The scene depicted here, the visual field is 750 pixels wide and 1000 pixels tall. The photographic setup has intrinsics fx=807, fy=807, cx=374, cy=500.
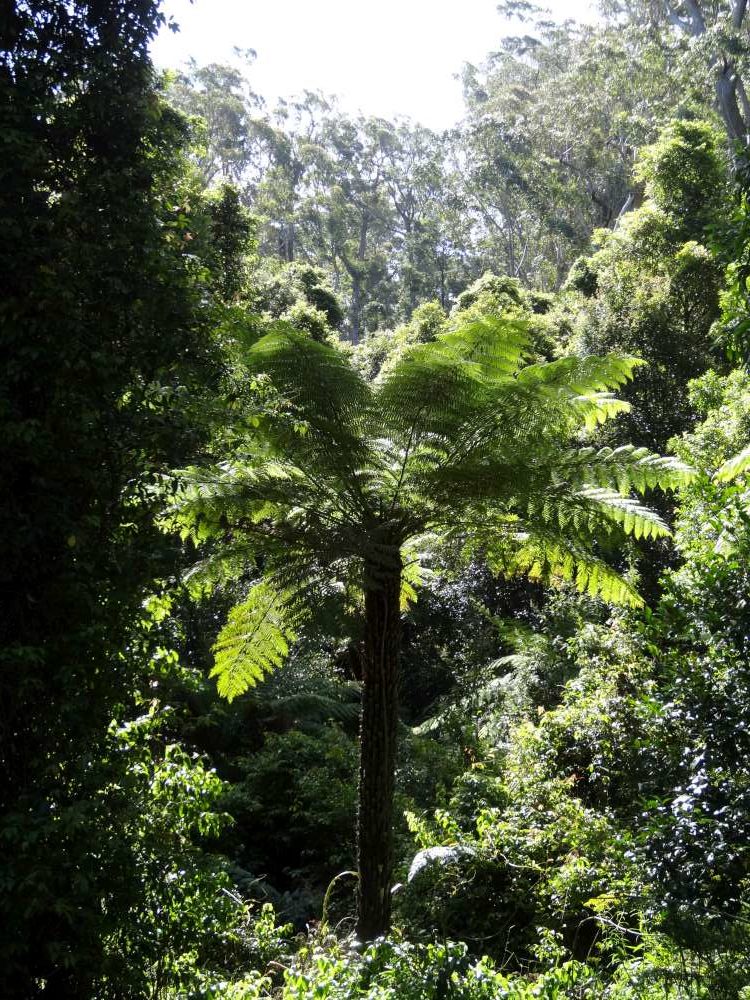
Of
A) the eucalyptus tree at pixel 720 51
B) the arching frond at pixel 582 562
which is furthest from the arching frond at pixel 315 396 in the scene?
the eucalyptus tree at pixel 720 51

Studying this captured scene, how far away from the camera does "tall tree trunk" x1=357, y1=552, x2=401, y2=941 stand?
13.1 ft

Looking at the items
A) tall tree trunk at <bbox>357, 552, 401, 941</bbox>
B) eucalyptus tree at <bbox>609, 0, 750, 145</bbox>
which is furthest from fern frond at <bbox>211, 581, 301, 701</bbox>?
eucalyptus tree at <bbox>609, 0, 750, 145</bbox>

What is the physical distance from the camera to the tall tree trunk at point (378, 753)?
399 cm

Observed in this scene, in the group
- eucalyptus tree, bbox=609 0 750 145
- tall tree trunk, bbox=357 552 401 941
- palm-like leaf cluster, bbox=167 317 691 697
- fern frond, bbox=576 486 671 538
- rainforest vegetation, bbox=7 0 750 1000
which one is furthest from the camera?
eucalyptus tree, bbox=609 0 750 145

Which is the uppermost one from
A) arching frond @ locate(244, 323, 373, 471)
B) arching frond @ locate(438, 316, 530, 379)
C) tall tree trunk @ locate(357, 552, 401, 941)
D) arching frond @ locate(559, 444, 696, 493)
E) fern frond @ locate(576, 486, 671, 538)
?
arching frond @ locate(438, 316, 530, 379)

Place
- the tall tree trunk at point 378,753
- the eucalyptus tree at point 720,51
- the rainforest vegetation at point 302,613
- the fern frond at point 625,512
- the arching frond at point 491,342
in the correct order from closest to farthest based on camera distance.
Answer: the rainforest vegetation at point 302,613
the fern frond at point 625,512
the tall tree trunk at point 378,753
the arching frond at point 491,342
the eucalyptus tree at point 720,51

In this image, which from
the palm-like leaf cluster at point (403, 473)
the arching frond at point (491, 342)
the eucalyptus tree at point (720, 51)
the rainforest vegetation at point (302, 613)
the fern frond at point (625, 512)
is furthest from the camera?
the eucalyptus tree at point (720, 51)

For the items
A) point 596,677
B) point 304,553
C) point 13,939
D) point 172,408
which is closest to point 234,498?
point 304,553

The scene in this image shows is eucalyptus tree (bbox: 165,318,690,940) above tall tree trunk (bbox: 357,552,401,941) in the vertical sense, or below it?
above

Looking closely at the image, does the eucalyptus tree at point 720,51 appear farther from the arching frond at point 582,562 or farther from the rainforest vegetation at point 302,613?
the arching frond at point 582,562

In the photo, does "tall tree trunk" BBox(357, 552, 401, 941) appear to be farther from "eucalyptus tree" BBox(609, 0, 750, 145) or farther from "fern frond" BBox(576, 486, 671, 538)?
"eucalyptus tree" BBox(609, 0, 750, 145)

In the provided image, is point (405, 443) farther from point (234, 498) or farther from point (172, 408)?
point (172, 408)

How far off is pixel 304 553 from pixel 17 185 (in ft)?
6.60

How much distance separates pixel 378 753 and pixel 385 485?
1.35 meters
